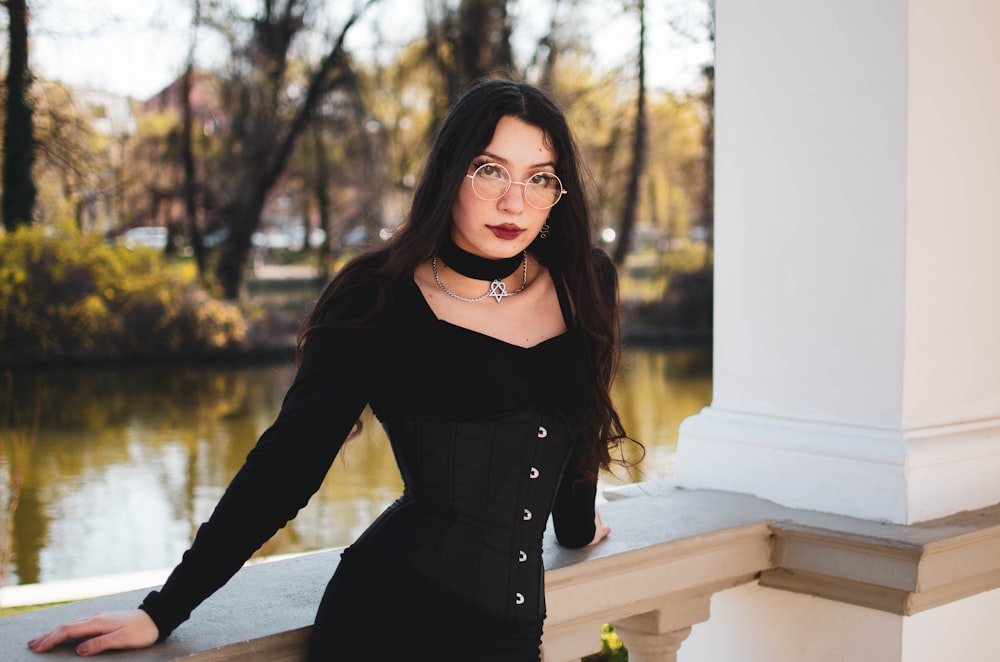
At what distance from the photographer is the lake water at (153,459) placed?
633 cm

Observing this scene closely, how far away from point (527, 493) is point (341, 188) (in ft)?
61.7

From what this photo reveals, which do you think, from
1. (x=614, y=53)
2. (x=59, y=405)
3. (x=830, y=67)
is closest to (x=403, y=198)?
(x=614, y=53)

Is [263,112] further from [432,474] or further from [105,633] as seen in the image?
[105,633]

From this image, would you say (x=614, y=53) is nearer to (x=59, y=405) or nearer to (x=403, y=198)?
(x=403, y=198)

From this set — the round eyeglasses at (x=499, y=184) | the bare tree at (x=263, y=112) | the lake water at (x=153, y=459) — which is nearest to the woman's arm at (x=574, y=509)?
the round eyeglasses at (x=499, y=184)

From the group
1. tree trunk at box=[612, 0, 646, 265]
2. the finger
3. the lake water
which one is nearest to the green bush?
the lake water

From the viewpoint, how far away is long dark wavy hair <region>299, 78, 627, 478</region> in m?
1.57

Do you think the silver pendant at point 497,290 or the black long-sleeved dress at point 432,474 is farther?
the silver pendant at point 497,290

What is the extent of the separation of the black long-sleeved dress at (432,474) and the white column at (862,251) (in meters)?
0.70

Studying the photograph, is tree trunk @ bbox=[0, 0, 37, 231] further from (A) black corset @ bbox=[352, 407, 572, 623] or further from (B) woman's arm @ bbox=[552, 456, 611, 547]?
(A) black corset @ bbox=[352, 407, 572, 623]

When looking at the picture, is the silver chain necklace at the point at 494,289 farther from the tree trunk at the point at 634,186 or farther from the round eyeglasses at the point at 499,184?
the tree trunk at the point at 634,186

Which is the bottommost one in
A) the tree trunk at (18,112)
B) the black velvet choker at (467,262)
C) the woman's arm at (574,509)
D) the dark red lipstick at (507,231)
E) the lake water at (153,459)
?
the lake water at (153,459)

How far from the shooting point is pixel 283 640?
4.75ft

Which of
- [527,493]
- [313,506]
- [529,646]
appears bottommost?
[313,506]
